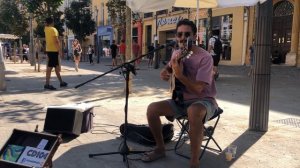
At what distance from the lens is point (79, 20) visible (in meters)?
39.6

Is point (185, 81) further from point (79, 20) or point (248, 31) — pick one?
point (79, 20)

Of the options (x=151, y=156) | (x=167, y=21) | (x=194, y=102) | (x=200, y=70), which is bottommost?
(x=151, y=156)

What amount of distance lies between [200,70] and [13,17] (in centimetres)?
3992

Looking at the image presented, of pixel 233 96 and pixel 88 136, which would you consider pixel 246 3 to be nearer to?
pixel 88 136

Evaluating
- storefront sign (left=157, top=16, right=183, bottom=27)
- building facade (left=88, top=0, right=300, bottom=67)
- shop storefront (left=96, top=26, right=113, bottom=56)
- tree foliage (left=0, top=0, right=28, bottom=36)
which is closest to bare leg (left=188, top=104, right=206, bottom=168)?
building facade (left=88, top=0, right=300, bottom=67)

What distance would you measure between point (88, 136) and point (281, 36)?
1914 cm

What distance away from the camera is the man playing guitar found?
3828mm

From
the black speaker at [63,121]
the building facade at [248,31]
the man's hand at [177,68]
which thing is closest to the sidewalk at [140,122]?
the black speaker at [63,121]

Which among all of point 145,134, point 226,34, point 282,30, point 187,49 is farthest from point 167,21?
point 187,49

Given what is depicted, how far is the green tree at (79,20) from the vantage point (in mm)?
39500

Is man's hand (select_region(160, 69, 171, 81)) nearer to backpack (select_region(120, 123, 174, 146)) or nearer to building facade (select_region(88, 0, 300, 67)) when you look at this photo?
backpack (select_region(120, 123, 174, 146))

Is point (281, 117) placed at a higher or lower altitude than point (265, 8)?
lower

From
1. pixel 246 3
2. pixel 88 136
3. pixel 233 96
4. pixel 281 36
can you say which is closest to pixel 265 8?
pixel 246 3

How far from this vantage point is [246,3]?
5238 millimetres
